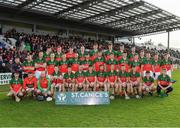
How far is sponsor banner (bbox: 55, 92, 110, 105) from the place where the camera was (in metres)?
9.48

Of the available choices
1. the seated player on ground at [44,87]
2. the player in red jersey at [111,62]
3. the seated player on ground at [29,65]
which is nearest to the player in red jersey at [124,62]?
the player in red jersey at [111,62]

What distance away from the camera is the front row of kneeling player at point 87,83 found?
10562mm

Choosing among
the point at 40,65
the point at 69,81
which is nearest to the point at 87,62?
the point at 69,81

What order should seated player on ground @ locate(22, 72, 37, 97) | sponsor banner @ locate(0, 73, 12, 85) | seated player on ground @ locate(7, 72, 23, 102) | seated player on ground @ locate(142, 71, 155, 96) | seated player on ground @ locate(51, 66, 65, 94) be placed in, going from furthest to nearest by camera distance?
sponsor banner @ locate(0, 73, 12, 85)
seated player on ground @ locate(142, 71, 155, 96)
seated player on ground @ locate(51, 66, 65, 94)
seated player on ground @ locate(22, 72, 37, 97)
seated player on ground @ locate(7, 72, 23, 102)

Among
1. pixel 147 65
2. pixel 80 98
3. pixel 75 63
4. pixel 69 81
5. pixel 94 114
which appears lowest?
pixel 94 114

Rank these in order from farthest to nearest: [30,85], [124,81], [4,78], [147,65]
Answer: [4,78] → [147,65] → [124,81] → [30,85]

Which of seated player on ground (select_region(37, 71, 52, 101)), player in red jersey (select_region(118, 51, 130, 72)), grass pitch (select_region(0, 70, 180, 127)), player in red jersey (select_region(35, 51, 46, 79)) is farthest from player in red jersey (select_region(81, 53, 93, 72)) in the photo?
grass pitch (select_region(0, 70, 180, 127))

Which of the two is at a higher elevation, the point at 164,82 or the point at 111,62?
the point at 111,62

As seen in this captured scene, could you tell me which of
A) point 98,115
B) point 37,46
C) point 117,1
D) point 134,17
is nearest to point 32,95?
point 98,115

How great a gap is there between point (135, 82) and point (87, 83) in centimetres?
180

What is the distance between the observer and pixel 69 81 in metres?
10.9

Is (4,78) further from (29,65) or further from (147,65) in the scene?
(147,65)

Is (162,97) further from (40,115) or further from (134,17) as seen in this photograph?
(134,17)

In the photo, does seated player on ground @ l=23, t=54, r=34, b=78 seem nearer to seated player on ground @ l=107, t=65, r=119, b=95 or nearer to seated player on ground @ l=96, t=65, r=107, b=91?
seated player on ground @ l=96, t=65, r=107, b=91
